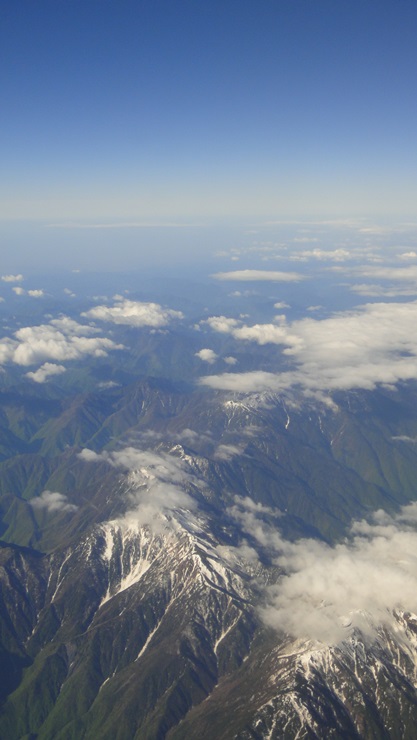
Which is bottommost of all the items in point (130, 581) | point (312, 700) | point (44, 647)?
point (44, 647)

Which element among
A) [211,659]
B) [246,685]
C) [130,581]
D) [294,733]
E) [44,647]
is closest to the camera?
[294,733]

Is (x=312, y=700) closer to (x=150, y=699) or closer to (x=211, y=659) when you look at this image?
(x=211, y=659)

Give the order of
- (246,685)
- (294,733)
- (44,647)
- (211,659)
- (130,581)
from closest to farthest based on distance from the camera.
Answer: (294,733), (246,685), (211,659), (44,647), (130,581)

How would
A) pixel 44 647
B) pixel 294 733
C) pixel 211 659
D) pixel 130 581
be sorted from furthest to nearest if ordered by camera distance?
pixel 130 581, pixel 44 647, pixel 211 659, pixel 294 733

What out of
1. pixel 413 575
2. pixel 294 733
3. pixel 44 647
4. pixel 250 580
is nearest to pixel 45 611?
pixel 44 647

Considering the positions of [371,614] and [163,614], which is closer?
[371,614]

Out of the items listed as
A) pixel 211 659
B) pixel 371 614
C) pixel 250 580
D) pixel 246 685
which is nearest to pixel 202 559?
pixel 250 580

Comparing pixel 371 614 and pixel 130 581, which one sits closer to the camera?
pixel 371 614

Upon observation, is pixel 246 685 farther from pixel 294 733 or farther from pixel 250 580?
pixel 250 580

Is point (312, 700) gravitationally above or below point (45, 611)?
above
